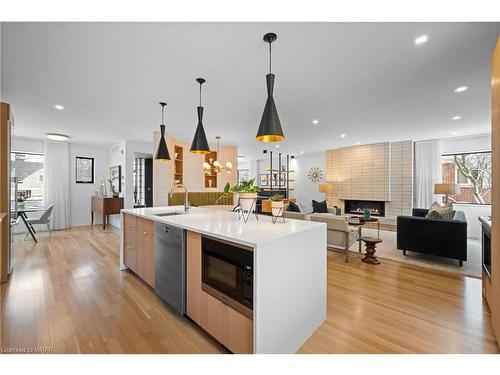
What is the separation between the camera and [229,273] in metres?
1.56

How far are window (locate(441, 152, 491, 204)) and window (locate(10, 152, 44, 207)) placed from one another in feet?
35.2

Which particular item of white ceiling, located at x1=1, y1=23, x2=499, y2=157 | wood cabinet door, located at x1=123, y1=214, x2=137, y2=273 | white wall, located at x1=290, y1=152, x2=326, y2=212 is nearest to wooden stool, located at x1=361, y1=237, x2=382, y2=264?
white ceiling, located at x1=1, y1=23, x2=499, y2=157

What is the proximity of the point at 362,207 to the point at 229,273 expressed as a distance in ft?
22.9

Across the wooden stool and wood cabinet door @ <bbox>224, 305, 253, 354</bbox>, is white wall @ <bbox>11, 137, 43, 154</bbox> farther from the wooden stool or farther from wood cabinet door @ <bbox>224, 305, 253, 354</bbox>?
the wooden stool

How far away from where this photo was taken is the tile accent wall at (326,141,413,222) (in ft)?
21.5

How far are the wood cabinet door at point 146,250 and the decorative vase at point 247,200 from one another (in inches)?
43.0

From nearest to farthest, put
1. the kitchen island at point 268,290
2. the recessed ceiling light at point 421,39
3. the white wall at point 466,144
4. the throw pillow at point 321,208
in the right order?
1. the kitchen island at point 268,290
2. the recessed ceiling light at point 421,39
3. the white wall at point 466,144
4. the throw pillow at point 321,208

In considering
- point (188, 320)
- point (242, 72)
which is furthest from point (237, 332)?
point (242, 72)

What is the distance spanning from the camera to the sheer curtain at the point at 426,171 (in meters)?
6.14

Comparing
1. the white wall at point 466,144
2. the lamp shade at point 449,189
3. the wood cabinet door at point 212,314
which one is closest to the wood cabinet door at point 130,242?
the wood cabinet door at point 212,314

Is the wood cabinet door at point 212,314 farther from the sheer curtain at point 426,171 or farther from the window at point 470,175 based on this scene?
the sheer curtain at point 426,171

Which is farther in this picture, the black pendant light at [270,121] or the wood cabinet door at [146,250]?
the wood cabinet door at [146,250]

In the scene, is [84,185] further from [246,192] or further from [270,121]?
[270,121]
